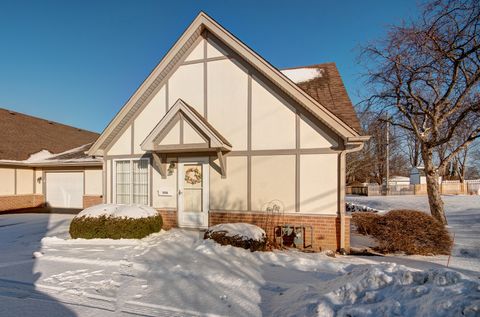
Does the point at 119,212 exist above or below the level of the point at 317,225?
above

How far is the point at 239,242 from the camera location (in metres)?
6.55

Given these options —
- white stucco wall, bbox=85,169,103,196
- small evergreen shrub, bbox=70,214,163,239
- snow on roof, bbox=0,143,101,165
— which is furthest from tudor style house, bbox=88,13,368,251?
snow on roof, bbox=0,143,101,165

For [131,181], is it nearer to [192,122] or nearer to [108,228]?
[108,228]

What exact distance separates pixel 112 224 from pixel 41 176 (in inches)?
445

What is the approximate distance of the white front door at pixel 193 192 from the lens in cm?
861

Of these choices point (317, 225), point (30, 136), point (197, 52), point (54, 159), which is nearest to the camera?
point (317, 225)

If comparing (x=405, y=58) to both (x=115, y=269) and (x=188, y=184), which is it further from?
(x=115, y=269)

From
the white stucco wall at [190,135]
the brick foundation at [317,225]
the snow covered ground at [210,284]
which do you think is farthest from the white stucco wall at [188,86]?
the snow covered ground at [210,284]

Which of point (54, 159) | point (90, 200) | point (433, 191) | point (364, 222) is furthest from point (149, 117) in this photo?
point (433, 191)

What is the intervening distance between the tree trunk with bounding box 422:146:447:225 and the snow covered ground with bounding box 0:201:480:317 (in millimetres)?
6048

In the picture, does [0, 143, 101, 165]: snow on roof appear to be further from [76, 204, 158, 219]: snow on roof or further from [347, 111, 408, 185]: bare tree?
[347, 111, 408, 185]: bare tree

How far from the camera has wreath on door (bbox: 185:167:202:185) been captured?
8750mm

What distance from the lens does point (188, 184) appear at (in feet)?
29.1

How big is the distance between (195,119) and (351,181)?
34285 millimetres
